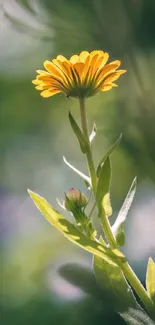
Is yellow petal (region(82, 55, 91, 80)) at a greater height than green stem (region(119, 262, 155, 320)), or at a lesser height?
greater

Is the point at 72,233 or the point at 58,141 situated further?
the point at 58,141

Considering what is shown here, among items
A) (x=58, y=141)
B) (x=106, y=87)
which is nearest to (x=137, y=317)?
(x=106, y=87)

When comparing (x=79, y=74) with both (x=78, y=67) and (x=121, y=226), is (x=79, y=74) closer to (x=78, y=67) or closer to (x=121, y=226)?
(x=78, y=67)

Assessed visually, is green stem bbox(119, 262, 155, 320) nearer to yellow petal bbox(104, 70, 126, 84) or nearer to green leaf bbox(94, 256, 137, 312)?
green leaf bbox(94, 256, 137, 312)

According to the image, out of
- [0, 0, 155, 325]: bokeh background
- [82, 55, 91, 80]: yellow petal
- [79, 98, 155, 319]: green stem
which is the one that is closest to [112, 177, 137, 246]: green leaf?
[79, 98, 155, 319]: green stem

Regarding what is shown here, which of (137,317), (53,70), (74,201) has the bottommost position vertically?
(137,317)

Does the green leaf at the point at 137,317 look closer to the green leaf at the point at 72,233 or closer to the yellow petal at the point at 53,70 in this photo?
the green leaf at the point at 72,233

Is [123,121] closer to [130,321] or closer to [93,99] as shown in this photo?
[93,99]

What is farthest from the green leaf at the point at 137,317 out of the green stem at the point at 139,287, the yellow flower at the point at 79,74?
the yellow flower at the point at 79,74
